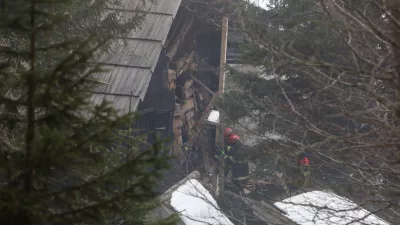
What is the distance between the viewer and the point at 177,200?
24.2 ft

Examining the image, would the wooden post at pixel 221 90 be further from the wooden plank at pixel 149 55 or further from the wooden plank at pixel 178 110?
the wooden plank at pixel 149 55

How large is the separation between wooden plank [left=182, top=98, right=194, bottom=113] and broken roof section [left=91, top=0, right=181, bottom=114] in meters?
3.38

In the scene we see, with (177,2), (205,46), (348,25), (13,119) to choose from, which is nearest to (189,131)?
(205,46)

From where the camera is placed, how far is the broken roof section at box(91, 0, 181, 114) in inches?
291

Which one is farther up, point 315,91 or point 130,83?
point 315,91

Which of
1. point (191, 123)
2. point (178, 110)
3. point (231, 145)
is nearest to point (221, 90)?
point (178, 110)

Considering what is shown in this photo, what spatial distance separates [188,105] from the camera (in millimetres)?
11867

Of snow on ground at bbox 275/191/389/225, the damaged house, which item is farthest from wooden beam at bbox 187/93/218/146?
snow on ground at bbox 275/191/389/225

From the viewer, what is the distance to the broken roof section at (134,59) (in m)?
7.38

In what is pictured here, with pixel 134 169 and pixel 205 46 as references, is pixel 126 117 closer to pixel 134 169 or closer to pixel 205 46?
pixel 134 169

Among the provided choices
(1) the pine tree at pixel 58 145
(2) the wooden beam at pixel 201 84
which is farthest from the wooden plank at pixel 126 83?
(1) the pine tree at pixel 58 145

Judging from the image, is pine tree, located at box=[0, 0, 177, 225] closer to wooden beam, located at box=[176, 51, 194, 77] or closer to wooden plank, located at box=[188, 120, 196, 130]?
wooden beam, located at box=[176, 51, 194, 77]

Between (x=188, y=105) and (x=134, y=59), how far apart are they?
417 centimetres

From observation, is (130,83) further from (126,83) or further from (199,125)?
(199,125)
